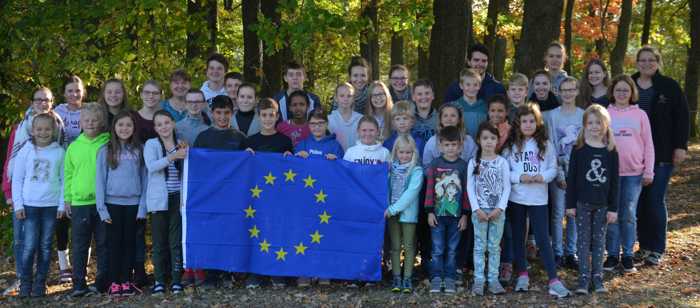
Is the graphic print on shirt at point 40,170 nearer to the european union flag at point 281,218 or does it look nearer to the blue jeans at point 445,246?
the european union flag at point 281,218

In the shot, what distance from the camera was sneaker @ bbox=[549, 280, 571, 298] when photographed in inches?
269

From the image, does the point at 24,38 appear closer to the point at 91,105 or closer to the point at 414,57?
the point at 91,105

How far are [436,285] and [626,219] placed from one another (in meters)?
2.31

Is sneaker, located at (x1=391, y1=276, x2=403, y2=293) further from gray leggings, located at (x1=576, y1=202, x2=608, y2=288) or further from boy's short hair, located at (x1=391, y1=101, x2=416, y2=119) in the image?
gray leggings, located at (x1=576, y1=202, x2=608, y2=288)

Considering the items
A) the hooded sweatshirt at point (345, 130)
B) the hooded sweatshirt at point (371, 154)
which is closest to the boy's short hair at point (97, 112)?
the hooded sweatshirt at point (345, 130)

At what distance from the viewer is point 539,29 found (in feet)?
34.3

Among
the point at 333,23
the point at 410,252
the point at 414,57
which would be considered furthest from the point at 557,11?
the point at 414,57

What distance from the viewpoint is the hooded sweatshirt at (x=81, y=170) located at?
7.04m

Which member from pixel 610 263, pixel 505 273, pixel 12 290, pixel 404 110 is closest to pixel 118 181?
pixel 12 290

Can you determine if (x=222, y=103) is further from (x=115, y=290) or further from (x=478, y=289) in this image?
(x=478, y=289)

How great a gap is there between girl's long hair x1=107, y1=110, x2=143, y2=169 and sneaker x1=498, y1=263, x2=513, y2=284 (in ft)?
12.8

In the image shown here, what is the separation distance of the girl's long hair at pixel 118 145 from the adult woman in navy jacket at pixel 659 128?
218 inches

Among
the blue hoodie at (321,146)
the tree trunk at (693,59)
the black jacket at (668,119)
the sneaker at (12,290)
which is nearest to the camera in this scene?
the blue hoodie at (321,146)

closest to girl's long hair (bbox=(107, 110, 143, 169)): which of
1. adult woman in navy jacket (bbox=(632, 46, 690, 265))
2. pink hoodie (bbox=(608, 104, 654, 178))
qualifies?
pink hoodie (bbox=(608, 104, 654, 178))
